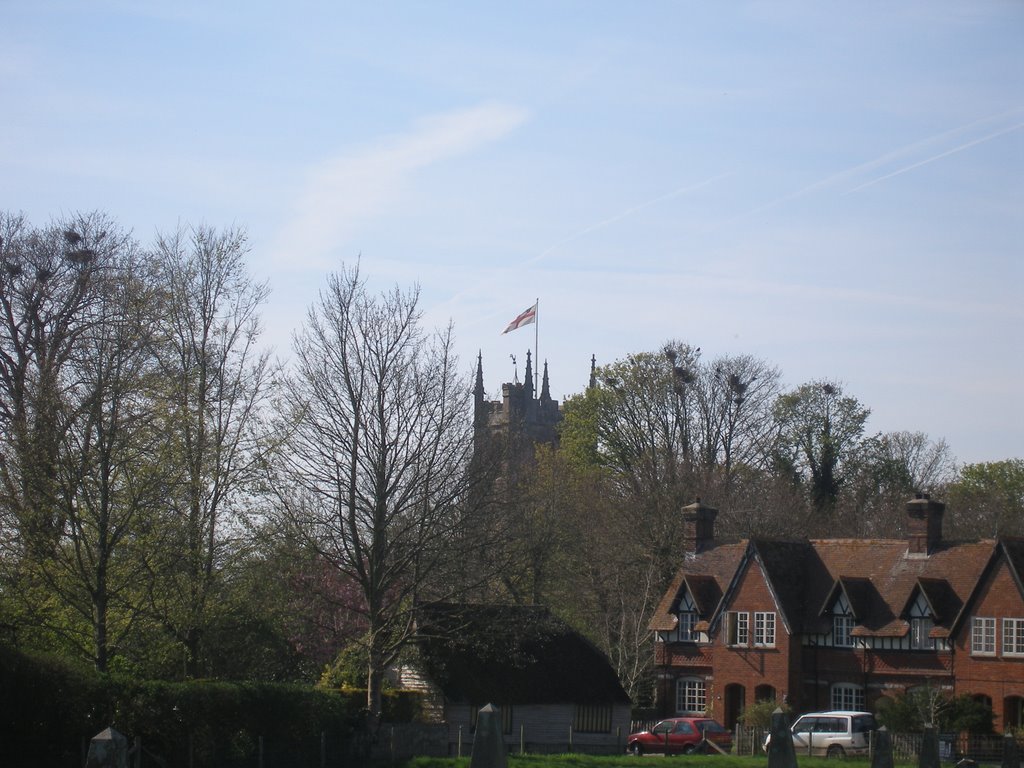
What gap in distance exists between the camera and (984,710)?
145ft

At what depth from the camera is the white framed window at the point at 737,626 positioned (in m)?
52.2

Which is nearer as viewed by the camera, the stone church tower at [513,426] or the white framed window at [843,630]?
the stone church tower at [513,426]

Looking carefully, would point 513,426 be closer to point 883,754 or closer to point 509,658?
point 509,658

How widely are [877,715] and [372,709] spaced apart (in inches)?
702

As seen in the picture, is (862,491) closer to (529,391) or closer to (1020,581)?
(1020,581)

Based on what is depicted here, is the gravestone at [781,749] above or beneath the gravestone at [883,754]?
above

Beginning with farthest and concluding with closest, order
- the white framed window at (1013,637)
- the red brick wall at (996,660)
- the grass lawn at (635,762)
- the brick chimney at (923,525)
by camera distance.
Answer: the brick chimney at (923,525), the white framed window at (1013,637), the red brick wall at (996,660), the grass lawn at (635,762)

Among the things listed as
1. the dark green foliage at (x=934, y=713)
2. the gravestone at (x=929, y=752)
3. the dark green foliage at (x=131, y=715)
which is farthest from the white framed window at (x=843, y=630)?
the dark green foliage at (x=131, y=715)

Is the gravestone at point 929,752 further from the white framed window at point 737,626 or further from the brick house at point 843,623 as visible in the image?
the white framed window at point 737,626

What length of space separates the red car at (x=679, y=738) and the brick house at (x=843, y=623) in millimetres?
6313

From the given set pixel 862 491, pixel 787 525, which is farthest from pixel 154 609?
pixel 862 491

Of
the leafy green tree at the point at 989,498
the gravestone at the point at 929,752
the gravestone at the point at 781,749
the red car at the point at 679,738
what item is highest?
the leafy green tree at the point at 989,498

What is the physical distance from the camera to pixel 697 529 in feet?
189

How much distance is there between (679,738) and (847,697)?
9218mm
